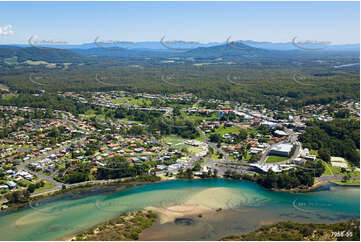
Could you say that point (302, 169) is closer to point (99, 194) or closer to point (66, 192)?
point (99, 194)

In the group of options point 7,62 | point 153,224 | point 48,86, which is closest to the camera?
point 153,224

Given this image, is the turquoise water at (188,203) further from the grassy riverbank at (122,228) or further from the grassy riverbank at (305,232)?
the grassy riverbank at (305,232)

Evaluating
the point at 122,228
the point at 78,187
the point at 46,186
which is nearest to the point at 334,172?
the point at 122,228

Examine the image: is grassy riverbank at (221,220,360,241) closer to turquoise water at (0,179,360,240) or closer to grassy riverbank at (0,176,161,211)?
turquoise water at (0,179,360,240)

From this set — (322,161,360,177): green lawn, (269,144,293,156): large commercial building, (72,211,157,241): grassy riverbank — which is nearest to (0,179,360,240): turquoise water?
(72,211,157,241): grassy riverbank

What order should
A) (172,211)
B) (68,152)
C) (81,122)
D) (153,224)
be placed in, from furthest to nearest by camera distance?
(81,122) < (68,152) < (172,211) < (153,224)

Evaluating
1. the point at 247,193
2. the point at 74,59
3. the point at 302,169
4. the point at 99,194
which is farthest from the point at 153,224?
the point at 74,59

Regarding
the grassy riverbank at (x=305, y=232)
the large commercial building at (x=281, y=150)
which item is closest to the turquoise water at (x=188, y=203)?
the grassy riverbank at (x=305, y=232)
